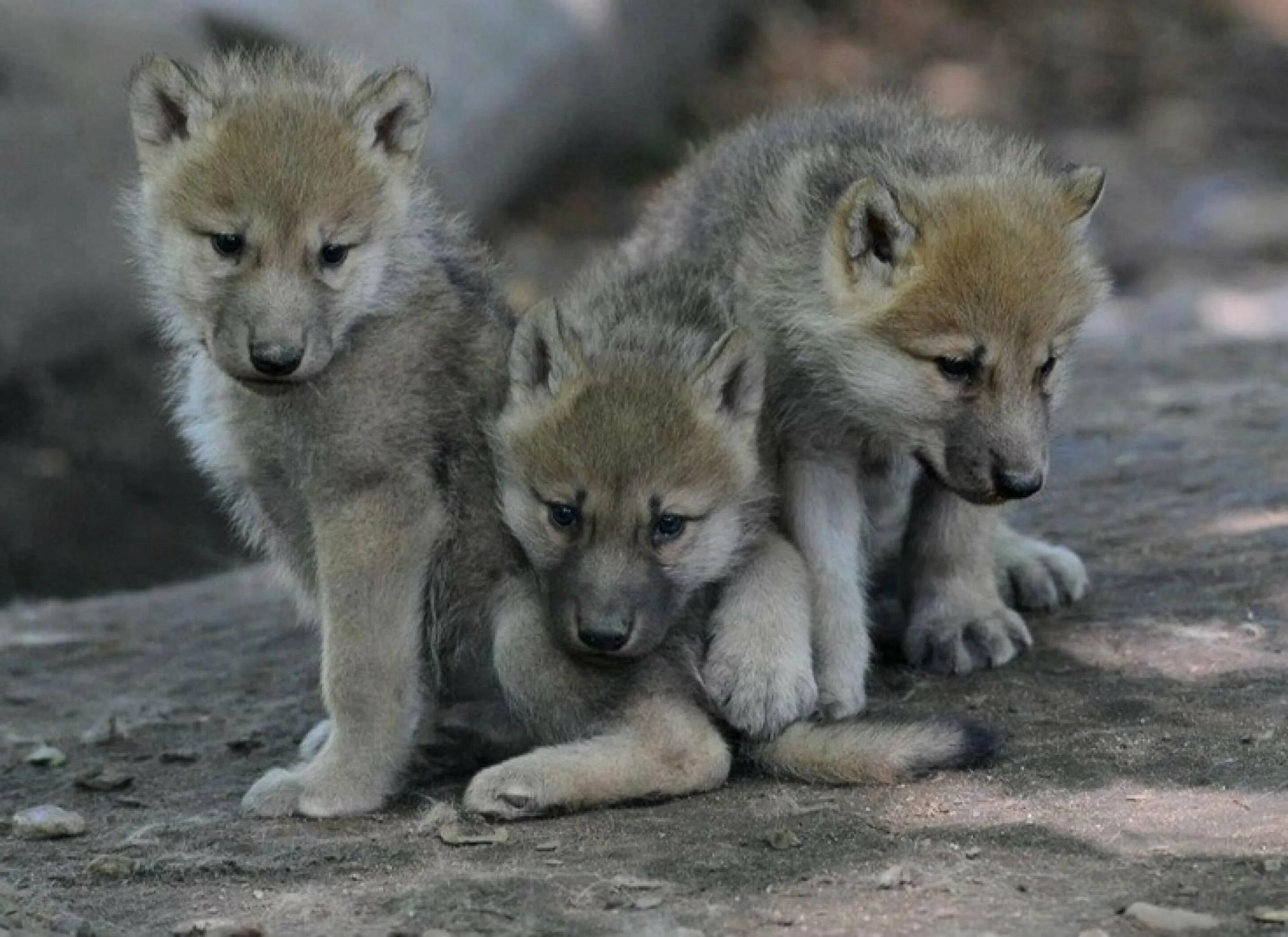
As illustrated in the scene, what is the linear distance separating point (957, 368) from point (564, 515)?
1142 mm

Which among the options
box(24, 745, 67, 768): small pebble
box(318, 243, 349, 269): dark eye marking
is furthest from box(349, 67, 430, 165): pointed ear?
box(24, 745, 67, 768): small pebble

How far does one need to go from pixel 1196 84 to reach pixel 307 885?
11.4 meters

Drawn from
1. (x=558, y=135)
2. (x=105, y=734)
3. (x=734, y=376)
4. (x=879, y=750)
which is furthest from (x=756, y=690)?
(x=558, y=135)

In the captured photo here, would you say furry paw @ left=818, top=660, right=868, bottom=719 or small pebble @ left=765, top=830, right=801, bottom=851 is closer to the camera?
small pebble @ left=765, top=830, right=801, bottom=851

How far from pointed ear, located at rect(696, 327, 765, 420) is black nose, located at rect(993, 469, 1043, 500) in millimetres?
675

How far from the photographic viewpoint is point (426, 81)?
560 cm

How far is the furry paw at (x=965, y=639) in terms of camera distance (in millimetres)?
5910

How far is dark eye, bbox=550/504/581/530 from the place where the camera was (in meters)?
5.04

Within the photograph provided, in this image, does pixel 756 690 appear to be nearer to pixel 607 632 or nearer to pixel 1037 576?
pixel 607 632

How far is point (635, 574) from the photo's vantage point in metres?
4.97

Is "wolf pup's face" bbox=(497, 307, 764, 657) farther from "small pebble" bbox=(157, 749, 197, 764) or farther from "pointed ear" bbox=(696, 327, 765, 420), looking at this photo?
"small pebble" bbox=(157, 749, 197, 764)

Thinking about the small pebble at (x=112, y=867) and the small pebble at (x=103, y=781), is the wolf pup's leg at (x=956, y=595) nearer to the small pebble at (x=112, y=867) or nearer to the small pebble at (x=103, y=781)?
the small pebble at (x=103, y=781)

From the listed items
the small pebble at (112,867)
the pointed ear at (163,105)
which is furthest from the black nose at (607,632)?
the pointed ear at (163,105)

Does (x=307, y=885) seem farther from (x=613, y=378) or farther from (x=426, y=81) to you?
(x=426, y=81)
